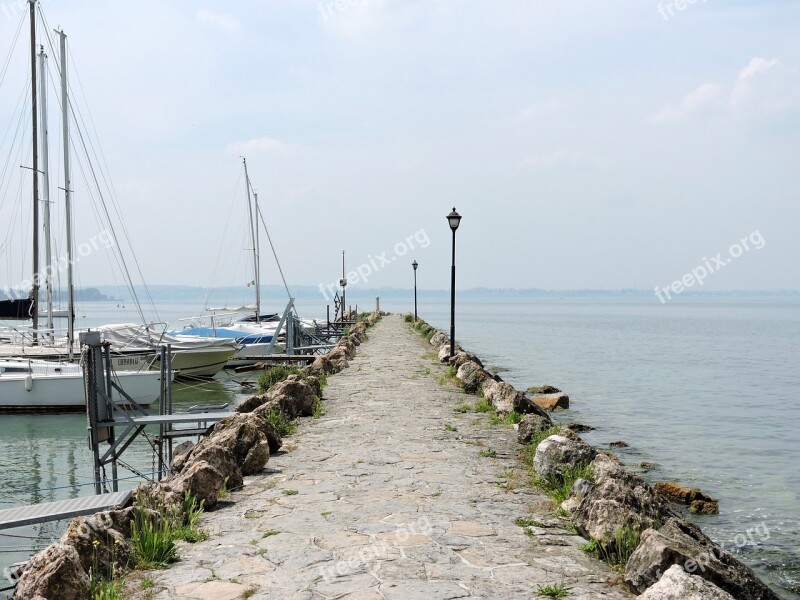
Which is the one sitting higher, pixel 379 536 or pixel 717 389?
pixel 379 536

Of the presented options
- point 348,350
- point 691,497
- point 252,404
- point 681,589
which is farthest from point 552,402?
point 681,589

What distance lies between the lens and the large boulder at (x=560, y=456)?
8.19 m

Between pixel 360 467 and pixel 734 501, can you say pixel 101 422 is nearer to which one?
pixel 360 467

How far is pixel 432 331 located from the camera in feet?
130

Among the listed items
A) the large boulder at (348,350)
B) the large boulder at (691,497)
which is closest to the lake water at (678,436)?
the large boulder at (691,497)

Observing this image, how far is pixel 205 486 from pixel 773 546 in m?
8.43

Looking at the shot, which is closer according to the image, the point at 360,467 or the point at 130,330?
the point at 360,467

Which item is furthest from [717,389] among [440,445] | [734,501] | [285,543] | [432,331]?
[285,543]

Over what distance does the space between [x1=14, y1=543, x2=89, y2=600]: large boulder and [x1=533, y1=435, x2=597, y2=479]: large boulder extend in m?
4.86

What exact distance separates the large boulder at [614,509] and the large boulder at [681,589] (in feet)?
3.76

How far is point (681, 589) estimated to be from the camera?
454 cm

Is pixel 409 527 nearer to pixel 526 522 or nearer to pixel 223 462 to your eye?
pixel 526 522

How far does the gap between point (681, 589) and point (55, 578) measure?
3.70m

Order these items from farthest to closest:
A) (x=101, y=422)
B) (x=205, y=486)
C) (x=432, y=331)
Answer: (x=432, y=331), (x=101, y=422), (x=205, y=486)
